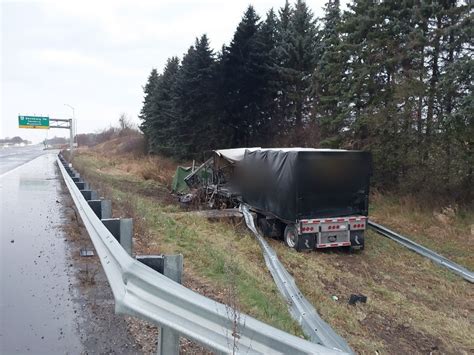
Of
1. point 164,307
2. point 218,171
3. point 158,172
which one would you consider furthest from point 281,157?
point 158,172

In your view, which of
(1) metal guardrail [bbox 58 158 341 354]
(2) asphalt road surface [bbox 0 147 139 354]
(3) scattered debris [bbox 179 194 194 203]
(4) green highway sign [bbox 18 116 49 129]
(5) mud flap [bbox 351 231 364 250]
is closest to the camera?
(1) metal guardrail [bbox 58 158 341 354]

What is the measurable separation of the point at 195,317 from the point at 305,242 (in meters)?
9.10

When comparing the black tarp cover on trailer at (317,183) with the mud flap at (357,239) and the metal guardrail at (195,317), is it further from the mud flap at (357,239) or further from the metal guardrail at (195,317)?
the metal guardrail at (195,317)

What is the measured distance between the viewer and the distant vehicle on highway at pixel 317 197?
36.7 ft

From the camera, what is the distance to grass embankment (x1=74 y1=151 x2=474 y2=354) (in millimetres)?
5736

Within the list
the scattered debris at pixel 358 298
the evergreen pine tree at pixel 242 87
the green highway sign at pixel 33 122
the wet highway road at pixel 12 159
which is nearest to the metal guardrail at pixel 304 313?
the scattered debris at pixel 358 298

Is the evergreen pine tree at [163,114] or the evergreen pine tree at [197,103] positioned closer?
the evergreen pine tree at [197,103]

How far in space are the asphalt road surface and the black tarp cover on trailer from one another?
5.59 meters

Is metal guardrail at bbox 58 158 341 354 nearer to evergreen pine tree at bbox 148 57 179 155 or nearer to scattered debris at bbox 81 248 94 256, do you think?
scattered debris at bbox 81 248 94 256

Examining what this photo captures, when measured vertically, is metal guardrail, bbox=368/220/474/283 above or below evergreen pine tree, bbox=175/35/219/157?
below

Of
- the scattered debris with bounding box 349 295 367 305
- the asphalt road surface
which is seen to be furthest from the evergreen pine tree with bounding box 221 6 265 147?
the scattered debris with bounding box 349 295 367 305

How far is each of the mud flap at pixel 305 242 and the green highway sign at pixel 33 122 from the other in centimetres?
6219

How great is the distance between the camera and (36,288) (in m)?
4.94

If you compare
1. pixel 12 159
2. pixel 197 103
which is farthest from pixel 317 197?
pixel 12 159
